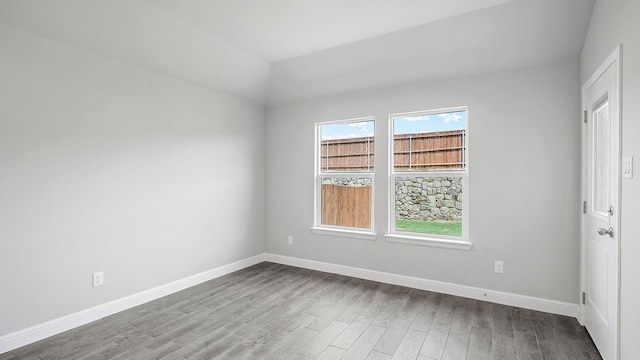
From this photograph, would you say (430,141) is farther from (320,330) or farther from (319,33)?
(320,330)

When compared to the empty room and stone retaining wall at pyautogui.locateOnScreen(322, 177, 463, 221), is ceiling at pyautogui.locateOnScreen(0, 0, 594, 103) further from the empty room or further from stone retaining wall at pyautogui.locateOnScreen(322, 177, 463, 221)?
stone retaining wall at pyautogui.locateOnScreen(322, 177, 463, 221)

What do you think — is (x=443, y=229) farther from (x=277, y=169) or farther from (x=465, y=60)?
(x=277, y=169)

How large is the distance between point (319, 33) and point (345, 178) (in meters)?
1.91

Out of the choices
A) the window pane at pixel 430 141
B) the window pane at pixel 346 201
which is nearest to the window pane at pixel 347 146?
the window pane at pixel 346 201

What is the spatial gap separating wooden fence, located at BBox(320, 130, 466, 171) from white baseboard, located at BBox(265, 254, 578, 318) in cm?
134

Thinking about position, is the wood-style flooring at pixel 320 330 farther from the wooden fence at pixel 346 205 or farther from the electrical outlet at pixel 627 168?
the electrical outlet at pixel 627 168

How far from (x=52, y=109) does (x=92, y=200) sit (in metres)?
0.83

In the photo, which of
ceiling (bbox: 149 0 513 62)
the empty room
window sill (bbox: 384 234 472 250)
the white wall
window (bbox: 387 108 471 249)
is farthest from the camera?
window (bbox: 387 108 471 249)

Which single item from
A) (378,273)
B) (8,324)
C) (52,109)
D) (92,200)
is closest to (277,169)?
(378,273)

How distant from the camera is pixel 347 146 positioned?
4.31 meters

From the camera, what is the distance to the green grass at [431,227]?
139 inches

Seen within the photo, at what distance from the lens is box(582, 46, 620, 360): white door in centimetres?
196

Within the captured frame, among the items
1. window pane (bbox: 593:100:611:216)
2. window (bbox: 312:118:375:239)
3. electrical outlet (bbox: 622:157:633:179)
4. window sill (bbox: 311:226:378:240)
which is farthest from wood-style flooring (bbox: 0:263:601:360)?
electrical outlet (bbox: 622:157:633:179)

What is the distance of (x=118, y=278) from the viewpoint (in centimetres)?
303
